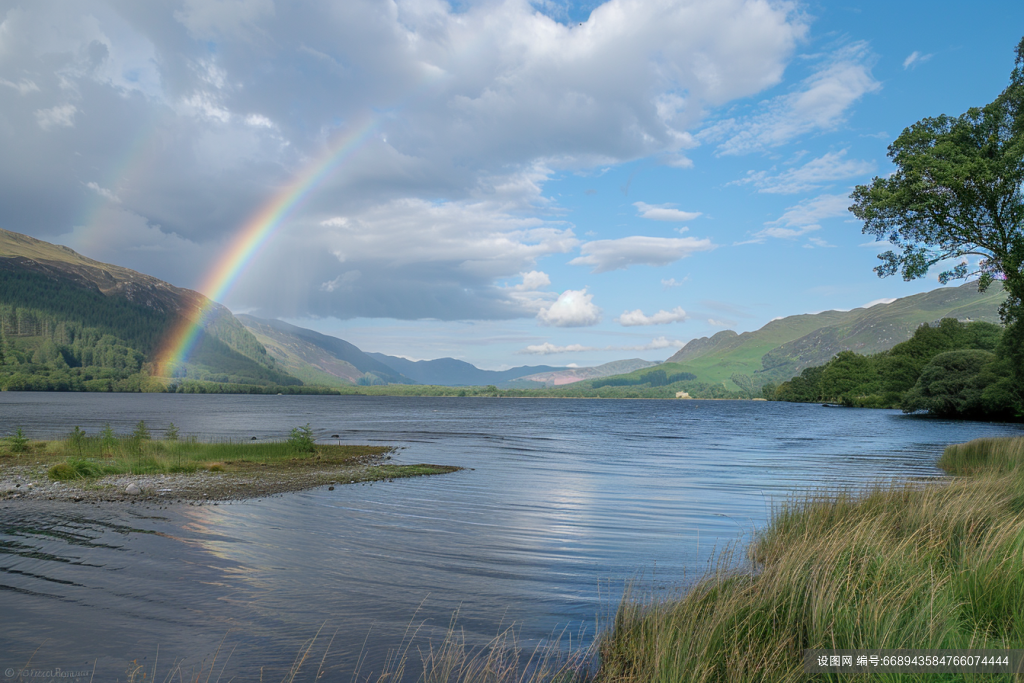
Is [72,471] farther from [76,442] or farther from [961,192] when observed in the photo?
[961,192]

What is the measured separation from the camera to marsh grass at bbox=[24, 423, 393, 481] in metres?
26.3

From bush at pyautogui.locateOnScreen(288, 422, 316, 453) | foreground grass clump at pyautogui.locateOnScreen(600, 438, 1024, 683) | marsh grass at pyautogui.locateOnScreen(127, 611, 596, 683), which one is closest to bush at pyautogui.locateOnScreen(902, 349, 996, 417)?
bush at pyautogui.locateOnScreen(288, 422, 316, 453)

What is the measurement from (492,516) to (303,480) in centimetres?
1136

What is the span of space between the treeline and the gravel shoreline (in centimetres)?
4714

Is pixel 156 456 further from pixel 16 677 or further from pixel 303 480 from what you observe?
pixel 16 677

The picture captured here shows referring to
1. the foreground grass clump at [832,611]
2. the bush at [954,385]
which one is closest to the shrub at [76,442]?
the foreground grass clump at [832,611]

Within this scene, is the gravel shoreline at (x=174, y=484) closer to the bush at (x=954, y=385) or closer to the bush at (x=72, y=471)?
the bush at (x=72, y=471)

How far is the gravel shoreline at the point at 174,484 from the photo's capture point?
20797 mm

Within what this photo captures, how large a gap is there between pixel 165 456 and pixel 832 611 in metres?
33.1

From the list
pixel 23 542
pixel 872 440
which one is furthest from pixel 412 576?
pixel 872 440

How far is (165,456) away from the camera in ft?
99.6

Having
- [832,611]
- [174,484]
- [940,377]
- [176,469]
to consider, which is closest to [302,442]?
[176,469]

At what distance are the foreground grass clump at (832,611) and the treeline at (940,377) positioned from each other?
42771mm

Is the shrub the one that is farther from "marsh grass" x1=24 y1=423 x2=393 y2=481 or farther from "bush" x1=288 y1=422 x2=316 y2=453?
"bush" x1=288 y1=422 x2=316 y2=453
